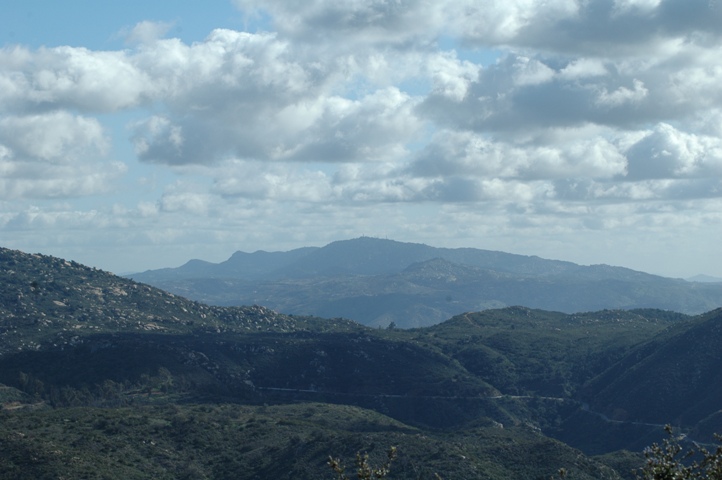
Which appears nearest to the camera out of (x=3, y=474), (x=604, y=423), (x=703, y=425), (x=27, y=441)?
(x=3, y=474)

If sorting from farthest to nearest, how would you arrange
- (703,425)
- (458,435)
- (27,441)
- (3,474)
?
(703,425)
(458,435)
(27,441)
(3,474)

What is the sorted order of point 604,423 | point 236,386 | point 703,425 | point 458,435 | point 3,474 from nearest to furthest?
point 3,474
point 458,435
point 703,425
point 604,423
point 236,386

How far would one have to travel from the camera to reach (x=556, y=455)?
121625 mm

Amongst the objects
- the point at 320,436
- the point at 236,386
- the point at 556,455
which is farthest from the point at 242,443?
the point at 236,386

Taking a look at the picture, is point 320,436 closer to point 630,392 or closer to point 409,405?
point 409,405

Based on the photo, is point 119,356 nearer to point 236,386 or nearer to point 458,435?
point 236,386

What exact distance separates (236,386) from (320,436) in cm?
7626

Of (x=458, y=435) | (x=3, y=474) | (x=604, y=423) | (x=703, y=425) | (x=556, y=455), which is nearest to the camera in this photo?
(x=3, y=474)

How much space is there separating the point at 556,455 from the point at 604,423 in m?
68.4

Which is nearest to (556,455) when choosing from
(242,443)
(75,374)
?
(242,443)

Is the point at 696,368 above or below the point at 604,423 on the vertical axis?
above

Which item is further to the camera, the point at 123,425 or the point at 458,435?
the point at 458,435

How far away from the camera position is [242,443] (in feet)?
423

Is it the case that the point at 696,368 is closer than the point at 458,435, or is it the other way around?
the point at 458,435
